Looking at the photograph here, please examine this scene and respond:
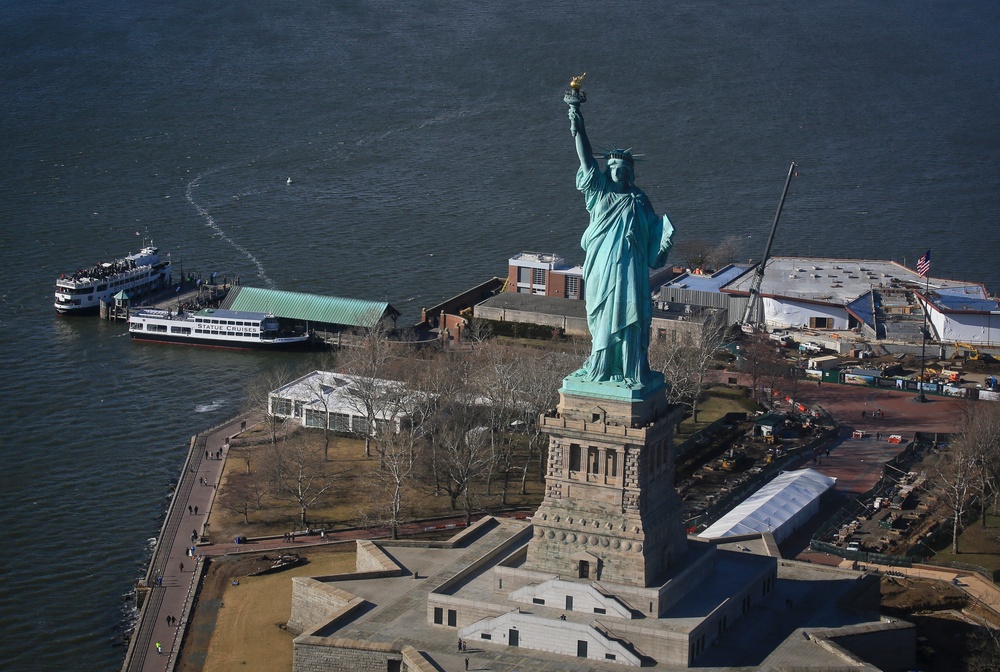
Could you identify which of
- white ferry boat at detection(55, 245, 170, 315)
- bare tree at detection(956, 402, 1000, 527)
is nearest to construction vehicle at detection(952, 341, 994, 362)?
bare tree at detection(956, 402, 1000, 527)

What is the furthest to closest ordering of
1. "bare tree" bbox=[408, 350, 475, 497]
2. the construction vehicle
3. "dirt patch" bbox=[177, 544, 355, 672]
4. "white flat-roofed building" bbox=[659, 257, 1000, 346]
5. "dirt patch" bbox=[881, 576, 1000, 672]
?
"white flat-roofed building" bbox=[659, 257, 1000, 346]
the construction vehicle
"bare tree" bbox=[408, 350, 475, 497]
"dirt patch" bbox=[177, 544, 355, 672]
"dirt patch" bbox=[881, 576, 1000, 672]

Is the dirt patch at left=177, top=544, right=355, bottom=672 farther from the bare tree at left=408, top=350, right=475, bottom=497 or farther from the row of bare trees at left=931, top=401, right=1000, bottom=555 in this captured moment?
the row of bare trees at left=931, top=401, right=1000, bottom=555

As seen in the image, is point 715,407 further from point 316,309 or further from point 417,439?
point 316,309

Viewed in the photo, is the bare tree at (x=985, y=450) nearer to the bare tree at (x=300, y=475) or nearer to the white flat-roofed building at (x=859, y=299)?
the white flat-roofed building at (x=859, y=299)

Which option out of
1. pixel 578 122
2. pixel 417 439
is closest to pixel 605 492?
pixel 578 122

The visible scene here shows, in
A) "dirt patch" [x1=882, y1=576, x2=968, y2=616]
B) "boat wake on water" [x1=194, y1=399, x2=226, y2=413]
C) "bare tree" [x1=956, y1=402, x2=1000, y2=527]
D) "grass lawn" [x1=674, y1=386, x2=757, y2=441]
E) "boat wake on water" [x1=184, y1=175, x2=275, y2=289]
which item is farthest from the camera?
"boat wake on water" [x1=184, y1=175, x2=275, y2=289]

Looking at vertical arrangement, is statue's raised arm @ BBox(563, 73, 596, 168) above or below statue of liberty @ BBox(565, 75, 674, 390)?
above
